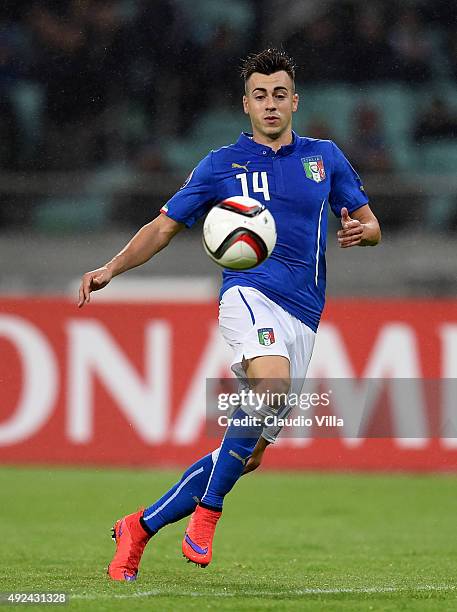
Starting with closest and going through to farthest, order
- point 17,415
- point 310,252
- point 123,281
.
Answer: point 310,252, point 17,415, point 123,281

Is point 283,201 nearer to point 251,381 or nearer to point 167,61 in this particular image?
point 251,381

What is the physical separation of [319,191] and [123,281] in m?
5.90

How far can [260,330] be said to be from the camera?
16.1ft

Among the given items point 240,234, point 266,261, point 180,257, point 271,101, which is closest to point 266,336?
point 266,261

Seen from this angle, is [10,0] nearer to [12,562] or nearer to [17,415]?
[17,415]

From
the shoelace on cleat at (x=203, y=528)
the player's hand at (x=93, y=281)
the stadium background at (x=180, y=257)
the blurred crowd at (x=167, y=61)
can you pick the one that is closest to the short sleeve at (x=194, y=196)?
the player's hand at (x=93, y=281)

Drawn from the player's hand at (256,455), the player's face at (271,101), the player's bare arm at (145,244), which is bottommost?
the player's hand at (256,455)

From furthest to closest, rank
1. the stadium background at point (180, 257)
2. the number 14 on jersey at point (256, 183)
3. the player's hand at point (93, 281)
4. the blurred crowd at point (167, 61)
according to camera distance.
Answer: the blurred crowd at point (167, 61), the stadium background at point (180, 257), the number 14 on jersey at point (256, 183), the player's hand at point (93, 281)

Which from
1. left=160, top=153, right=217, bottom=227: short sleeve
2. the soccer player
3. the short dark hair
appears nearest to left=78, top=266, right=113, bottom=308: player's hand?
the soccer player

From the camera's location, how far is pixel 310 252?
5.14 metres

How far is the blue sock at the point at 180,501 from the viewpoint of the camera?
5125mm

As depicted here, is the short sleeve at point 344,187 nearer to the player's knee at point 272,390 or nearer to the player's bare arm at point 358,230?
the player's bare arm at point 358,230

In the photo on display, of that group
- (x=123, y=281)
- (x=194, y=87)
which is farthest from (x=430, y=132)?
(x=123, y=281)

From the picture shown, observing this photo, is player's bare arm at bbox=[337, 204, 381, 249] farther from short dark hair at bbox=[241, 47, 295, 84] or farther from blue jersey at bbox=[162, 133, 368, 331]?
short dark hair at bbox=[241, 47, 295, 84]
